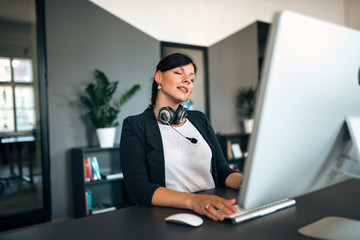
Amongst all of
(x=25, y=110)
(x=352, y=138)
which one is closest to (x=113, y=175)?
(x=25, y=110)

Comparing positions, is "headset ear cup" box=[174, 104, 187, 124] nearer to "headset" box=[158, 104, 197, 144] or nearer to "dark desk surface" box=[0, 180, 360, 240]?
Result: "headset" box=[158, 104, 197, 144]

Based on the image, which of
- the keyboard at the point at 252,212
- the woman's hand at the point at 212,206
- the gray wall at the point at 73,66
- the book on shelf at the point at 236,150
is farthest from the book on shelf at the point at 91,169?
the keyboard at the point at 252,212

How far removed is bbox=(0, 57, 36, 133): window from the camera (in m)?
3.33

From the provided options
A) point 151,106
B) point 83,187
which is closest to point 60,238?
point 151,106

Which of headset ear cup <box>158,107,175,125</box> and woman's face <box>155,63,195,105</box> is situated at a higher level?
woman's face <box>155,63,195,105</box>

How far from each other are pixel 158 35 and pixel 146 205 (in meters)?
3.43

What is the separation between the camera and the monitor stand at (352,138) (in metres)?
0.70

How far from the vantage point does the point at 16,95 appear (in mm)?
3377

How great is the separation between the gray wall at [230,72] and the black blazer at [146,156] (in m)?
3.02

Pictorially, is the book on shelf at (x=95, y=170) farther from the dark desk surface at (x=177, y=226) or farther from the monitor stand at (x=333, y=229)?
the monitor stand at (x=333, y=229)

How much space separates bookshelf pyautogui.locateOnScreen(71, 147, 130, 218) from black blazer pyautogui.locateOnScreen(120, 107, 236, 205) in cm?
193

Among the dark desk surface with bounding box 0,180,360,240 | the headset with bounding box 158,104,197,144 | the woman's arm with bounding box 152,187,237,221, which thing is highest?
the headset with bounding box 158,104,197,144

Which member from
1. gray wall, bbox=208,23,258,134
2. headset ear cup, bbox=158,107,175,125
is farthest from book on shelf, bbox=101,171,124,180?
headset ear cup, bbox=158,107,175,125

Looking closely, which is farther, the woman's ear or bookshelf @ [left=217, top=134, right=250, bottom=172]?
bookshelf @ [left=217, top=134, right=250, bottom=172]
